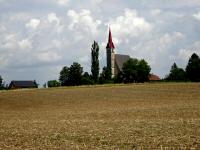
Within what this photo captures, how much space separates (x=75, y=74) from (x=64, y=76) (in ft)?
39.0

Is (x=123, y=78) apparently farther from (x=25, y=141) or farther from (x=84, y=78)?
(x=25, y=141)

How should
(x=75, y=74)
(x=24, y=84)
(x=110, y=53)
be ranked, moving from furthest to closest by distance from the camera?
(x=110, y=53) → (x=24, y=84) → (x=75, y=74)

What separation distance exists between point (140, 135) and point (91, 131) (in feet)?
11.7

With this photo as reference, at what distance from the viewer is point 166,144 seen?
16703 millimetres

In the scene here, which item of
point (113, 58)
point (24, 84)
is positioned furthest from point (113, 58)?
point (24, 84)

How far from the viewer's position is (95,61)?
149000 mm

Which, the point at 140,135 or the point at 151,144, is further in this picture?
the point at 140,135

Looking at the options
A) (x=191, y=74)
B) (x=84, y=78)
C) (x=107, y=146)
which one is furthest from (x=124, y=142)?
(x=84, y=78)

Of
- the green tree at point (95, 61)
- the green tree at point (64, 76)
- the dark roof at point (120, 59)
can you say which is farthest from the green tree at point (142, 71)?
the dark roof at point (120, 59)

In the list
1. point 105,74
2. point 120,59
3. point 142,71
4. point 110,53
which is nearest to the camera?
point 105,74

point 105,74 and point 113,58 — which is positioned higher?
point 113,58

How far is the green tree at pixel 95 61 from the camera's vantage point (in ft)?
470

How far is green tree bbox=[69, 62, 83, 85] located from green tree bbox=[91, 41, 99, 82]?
456cm

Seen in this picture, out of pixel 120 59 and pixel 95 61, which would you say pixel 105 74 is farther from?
pixel 120 59
